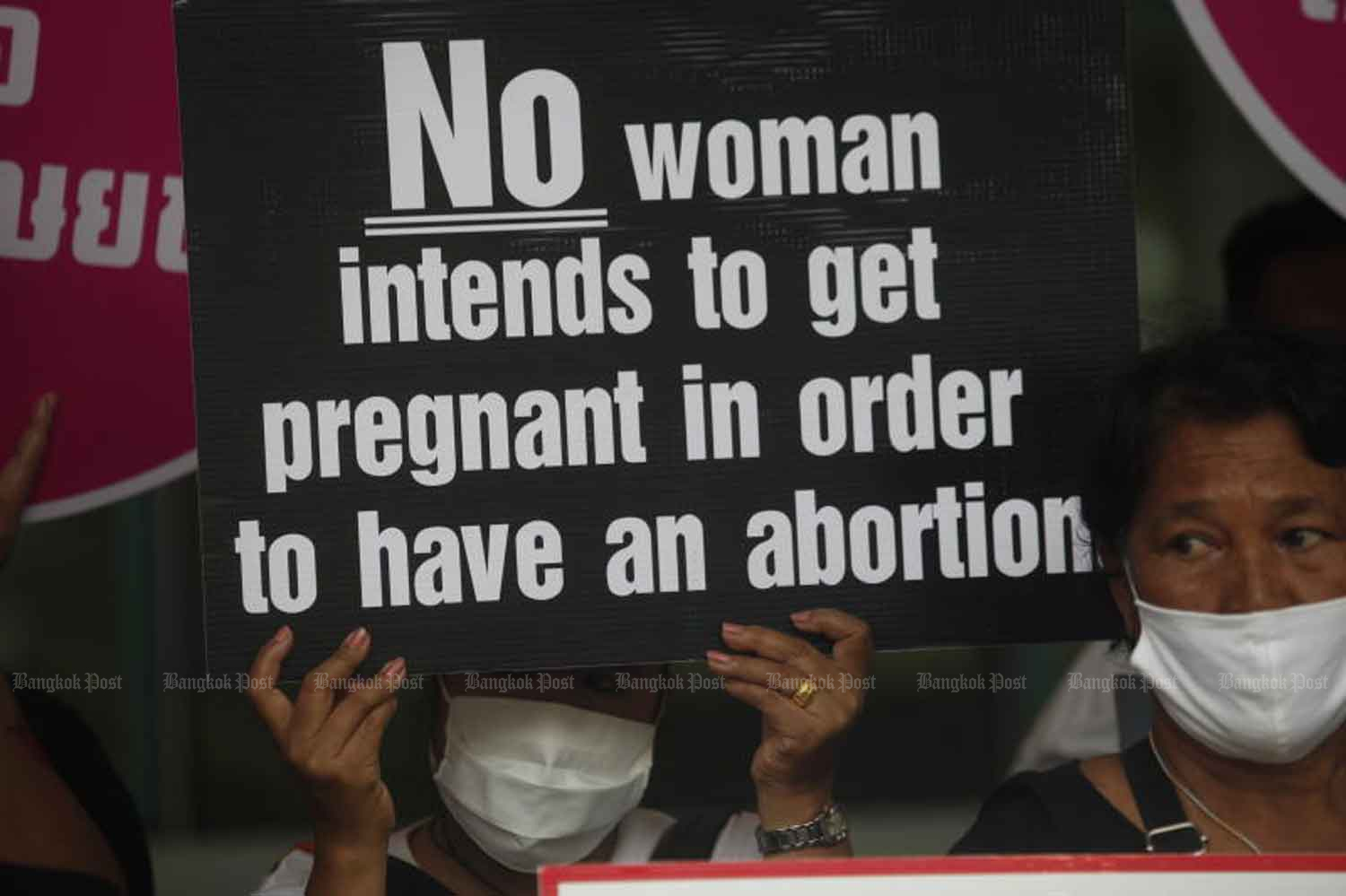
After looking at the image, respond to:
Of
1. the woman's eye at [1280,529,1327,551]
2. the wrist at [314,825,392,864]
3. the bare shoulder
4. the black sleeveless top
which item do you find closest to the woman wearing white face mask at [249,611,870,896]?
the wrist at [314,825,392,864]

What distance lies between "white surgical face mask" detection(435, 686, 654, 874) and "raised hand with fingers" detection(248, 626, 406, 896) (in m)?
0.25

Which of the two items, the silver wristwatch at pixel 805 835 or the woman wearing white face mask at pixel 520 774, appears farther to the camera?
the silver wristwatch at pixel 805 835

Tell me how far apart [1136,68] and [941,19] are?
236 centimetres

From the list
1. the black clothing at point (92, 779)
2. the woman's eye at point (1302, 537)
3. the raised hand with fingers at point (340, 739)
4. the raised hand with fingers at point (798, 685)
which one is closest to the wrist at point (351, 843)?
the raised hand with fingers at point (340, 739)

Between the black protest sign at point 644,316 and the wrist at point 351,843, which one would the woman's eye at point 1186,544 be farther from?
the wrist at point 351,843

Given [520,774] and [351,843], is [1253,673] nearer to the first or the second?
[520,774]

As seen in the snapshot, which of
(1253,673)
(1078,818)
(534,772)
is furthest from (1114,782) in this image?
(534,772)

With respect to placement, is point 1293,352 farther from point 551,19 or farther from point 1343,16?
point 551,19

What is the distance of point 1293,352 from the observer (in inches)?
101

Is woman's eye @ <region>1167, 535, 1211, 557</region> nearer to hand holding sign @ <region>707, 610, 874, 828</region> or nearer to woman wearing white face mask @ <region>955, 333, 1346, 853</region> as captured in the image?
woman wearing white face mask @ <region>955, 333, 1346, 853</region>

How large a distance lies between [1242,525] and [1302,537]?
0.08 metres

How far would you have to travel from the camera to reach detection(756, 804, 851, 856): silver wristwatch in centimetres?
256

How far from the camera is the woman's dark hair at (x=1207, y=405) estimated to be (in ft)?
8.20

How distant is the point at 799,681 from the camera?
2.51 m
